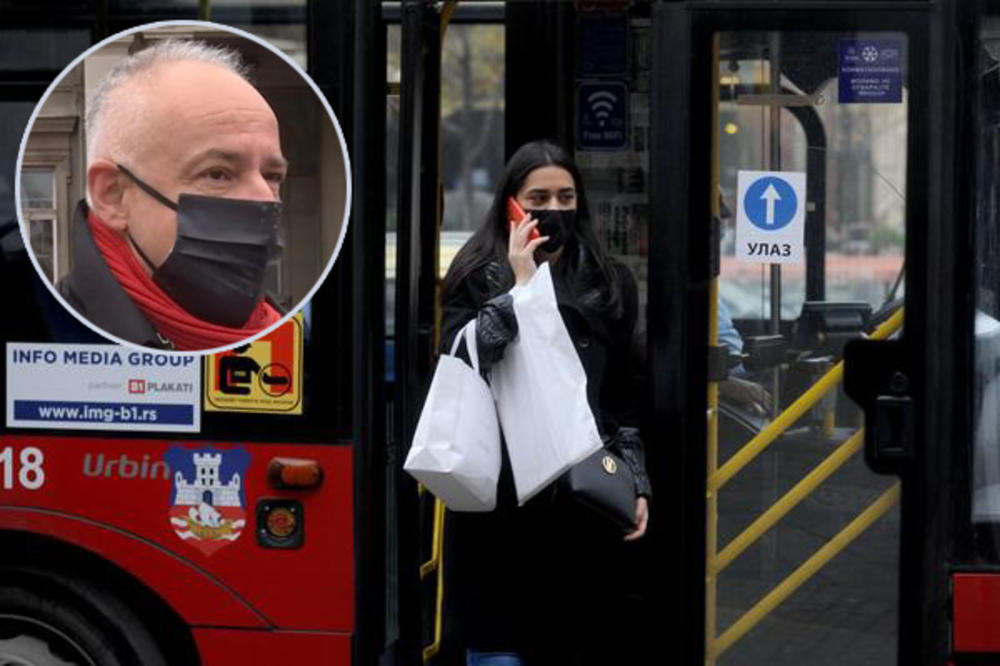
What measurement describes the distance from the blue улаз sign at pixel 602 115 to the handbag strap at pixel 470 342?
4.91ft

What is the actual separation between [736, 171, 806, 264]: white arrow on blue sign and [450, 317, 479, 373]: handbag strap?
28.9 inches

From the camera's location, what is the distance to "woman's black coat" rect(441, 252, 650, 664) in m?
4.57

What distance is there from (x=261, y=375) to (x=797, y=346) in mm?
1366

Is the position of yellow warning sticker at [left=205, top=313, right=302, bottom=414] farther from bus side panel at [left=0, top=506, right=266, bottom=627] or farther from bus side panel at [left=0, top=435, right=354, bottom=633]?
bus side panel at [left=0, top=506, right=266, bottom=627]

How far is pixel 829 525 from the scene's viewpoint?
4.70m

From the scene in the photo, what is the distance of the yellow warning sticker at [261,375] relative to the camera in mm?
4684

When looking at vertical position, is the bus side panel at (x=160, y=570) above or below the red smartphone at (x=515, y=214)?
below

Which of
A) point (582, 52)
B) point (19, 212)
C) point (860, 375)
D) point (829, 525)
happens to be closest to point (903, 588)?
point (829, 525)

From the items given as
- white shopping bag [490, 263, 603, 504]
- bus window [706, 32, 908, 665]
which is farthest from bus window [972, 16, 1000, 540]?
white shopping bag [490, 263, 603, 504]

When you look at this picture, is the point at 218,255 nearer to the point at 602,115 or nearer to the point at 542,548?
the point at 542,548

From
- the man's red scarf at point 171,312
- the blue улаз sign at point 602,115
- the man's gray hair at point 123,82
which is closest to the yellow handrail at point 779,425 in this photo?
the man's red scarf at point 171,312

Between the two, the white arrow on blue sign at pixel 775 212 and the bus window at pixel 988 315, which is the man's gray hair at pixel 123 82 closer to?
the white arrow on blue sign at pixel 775 212

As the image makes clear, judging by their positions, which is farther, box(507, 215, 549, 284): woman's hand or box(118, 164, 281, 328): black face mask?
box(118, 164, 281, 328): black face mask

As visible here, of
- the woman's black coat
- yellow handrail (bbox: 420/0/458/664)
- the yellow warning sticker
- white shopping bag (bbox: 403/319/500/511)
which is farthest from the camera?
yellow handrail (bbox: 420/0/458/664)
